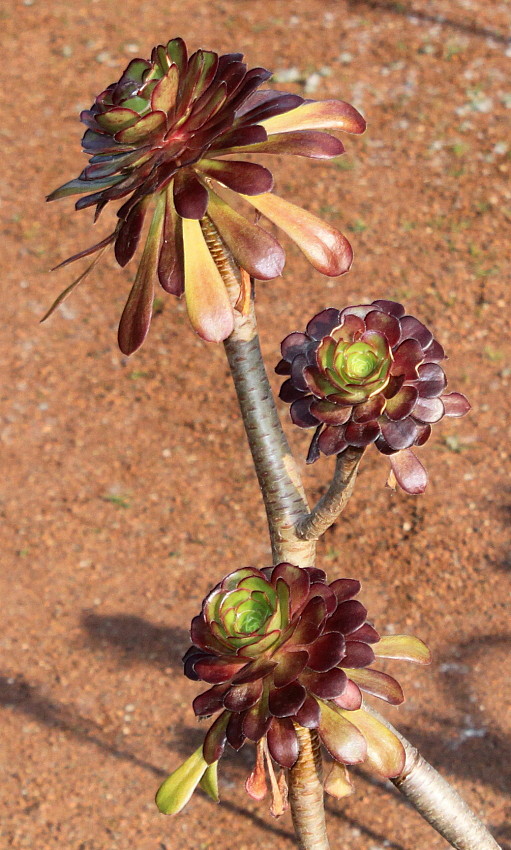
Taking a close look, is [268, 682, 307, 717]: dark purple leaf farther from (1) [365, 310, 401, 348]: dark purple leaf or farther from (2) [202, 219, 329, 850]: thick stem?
(1) [365, 310, 401, 348]: dark purple leaf

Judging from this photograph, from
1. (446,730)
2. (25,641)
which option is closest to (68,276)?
(25,641)

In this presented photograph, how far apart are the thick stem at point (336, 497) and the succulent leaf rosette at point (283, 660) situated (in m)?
0.06

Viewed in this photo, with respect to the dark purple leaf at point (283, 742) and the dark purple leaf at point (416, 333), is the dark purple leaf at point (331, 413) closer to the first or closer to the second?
the dark purple leaf at point (416, 333)

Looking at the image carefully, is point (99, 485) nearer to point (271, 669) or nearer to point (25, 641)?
point (25, 641)

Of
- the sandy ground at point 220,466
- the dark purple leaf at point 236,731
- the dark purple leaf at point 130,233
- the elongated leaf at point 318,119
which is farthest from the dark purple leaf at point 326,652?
the sandy ground at point 220,466

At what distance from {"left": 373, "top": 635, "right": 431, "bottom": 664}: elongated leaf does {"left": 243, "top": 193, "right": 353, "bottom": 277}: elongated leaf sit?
1.66 feet

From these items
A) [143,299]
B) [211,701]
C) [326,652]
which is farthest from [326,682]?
[143,299]

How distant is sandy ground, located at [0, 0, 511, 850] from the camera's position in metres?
2.37

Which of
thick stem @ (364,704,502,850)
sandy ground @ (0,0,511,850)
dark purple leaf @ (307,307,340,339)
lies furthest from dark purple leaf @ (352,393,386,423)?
sandy ground @ (0,0,511,850)

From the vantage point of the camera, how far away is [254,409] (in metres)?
1.16

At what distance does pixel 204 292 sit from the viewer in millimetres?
1012

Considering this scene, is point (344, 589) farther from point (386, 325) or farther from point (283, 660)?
point (386, 325)

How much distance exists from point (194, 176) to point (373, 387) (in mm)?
312

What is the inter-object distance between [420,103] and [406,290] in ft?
4.01
